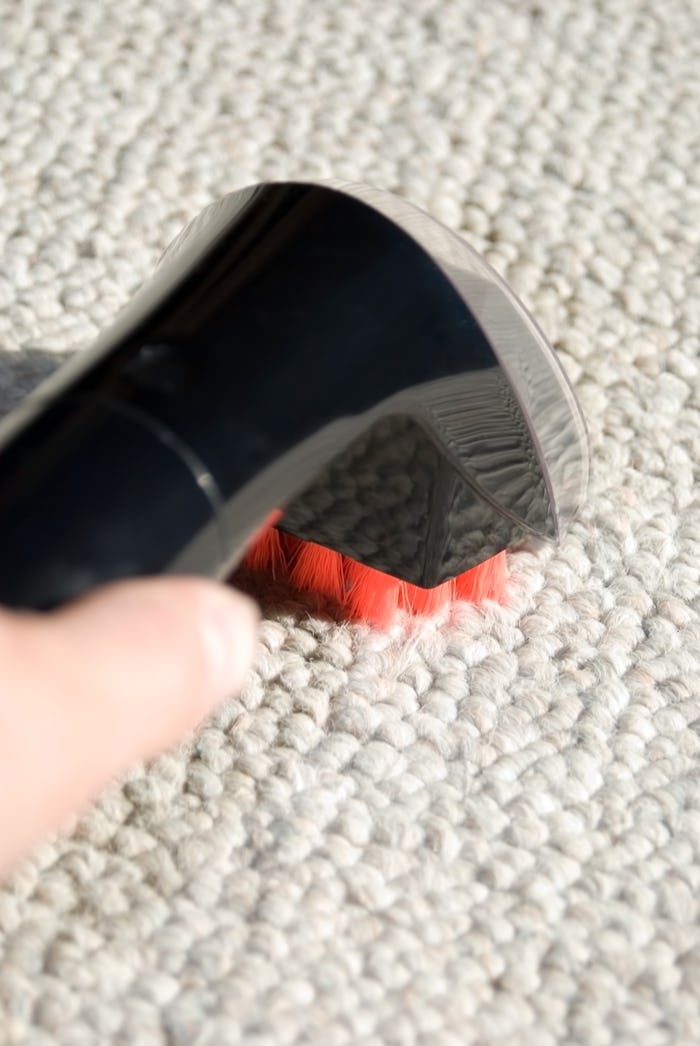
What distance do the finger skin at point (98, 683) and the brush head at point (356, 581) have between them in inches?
4.8

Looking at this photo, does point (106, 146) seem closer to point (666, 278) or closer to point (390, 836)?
point (666, 278)

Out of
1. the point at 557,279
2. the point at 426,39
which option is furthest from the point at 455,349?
the point at 426,39

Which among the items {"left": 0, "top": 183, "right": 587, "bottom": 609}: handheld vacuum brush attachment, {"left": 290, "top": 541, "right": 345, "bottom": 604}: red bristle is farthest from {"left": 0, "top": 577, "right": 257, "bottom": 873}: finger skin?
{"left": 290, "top": 541, "right": 345, "bottom": 604}: red bristle

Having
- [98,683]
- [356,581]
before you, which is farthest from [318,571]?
[98,683]

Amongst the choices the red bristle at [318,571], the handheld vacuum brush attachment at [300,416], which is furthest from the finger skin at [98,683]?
the red bristle at [318,571]

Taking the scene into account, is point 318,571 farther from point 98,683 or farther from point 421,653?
point 98,683

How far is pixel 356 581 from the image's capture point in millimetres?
467

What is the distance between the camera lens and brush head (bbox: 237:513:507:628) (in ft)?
1.53

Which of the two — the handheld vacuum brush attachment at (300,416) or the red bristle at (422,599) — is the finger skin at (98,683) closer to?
the handheld vacuum brush attachment at (300,416)

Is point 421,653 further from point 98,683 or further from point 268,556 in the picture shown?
point 98,683

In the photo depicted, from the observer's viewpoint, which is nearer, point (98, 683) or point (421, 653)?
point (98, 683)

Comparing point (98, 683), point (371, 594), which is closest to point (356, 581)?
point (371, 594)

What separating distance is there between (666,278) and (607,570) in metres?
0.16

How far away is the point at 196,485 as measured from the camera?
1.18 feet
